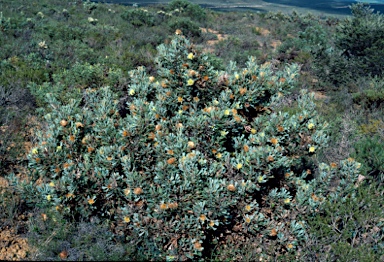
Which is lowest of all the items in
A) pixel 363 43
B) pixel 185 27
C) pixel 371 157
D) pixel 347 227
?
pixel 347 227

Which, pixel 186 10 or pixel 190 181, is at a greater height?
pixel 186 10

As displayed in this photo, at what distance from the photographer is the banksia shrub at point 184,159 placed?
11.0ft

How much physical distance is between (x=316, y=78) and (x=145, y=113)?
8028 millimetres

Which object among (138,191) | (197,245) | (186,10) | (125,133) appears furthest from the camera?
(186,10)

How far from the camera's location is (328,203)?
3.78 m

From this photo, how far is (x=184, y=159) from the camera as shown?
10.7 feet

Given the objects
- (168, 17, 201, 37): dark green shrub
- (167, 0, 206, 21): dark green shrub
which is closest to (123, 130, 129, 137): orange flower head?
(168, 17, 201, 37): dark green shrub

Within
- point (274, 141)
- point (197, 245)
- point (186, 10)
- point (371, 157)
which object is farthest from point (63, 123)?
point (186, 10)

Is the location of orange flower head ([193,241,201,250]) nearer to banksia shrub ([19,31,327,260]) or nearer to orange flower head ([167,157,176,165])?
banksia shrub ([19,31,327,260])

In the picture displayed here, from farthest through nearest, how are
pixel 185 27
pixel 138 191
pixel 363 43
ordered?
pixel 185 27 < pixel 363 43 < pixel 138 191

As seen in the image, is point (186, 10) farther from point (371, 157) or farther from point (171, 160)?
point (171, 160)

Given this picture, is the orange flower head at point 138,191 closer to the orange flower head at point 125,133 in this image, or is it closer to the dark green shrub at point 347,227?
the orange flower head at point 125,133

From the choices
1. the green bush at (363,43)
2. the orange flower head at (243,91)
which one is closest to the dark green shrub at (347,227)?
the orange flower head at (243,91)

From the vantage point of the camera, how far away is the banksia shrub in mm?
3357
